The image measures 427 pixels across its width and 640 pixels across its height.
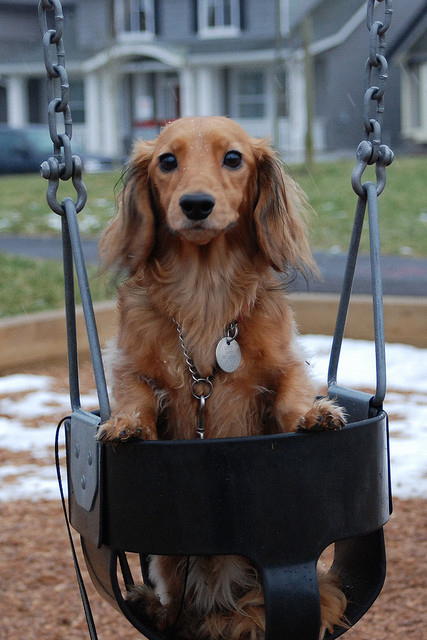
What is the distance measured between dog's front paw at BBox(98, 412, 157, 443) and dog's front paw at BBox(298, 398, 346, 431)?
1.19 feet

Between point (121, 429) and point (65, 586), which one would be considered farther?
point (65, 586)

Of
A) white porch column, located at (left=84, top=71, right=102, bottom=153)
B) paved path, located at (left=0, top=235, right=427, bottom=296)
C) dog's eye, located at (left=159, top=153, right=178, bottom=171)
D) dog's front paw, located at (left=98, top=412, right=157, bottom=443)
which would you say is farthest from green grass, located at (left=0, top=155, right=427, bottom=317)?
white porch column, located at (left=84, top=71, right=102, bottom=153)

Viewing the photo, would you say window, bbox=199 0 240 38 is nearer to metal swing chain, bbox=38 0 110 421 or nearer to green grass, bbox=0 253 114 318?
green grass, bbox=0 253 114 318

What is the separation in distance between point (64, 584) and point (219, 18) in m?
29.7

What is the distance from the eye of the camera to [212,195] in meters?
2.24

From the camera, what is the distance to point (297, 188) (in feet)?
8.98

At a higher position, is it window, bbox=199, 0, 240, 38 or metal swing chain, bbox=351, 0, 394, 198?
metal swing chain, bbox=351, 0, 394, 198

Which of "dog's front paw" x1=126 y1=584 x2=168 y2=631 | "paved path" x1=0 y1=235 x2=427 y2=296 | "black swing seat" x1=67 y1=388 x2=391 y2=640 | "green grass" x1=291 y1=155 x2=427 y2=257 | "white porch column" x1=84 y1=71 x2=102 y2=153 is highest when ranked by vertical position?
"black swing seat" x1=67 y1=388 x2=391 y2=640

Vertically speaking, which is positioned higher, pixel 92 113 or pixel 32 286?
pixel 32 286

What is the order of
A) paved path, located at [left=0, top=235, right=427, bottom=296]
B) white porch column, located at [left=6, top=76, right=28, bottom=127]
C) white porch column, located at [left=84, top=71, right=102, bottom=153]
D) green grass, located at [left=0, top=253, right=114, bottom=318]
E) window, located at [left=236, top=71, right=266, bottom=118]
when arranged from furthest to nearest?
white porch column, located at [left=6, top=76, right=28, bottom=127], window, located at [left=236, top=71, right=266, bottom=118], white porch column, located at [left=84, top=71, right=102, bottom=153], paved path, located at [left=0, top=235, right=427, bottom=296], green grass, located at [left=0, top=253, right=114, bottom=318]

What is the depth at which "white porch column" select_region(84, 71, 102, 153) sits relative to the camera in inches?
1225

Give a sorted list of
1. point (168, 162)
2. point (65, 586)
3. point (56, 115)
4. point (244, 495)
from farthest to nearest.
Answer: point (65, 586) < point (168, 162) < point (56, 115) < point (244, 495)

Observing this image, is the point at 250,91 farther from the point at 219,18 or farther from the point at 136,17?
the point at 136,17

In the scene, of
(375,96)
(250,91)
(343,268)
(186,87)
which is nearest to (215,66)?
(186,87)
